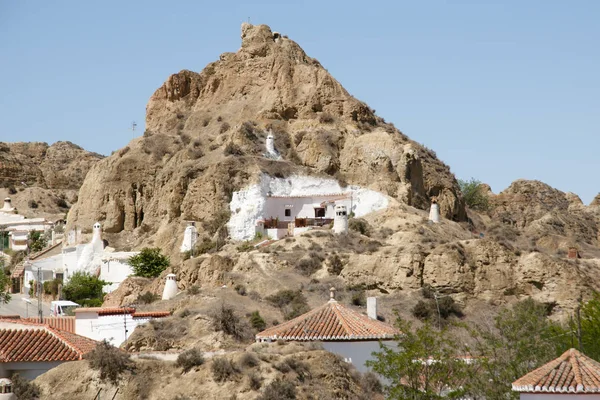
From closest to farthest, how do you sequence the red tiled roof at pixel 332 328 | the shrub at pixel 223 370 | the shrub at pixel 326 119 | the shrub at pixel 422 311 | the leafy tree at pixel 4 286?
1. the shrub at pixel 223 370
2. the red tiled roof at pixel 332 328
3. the shrub at pixel 422 311
4. the leafy tree at pixel 4 286
5. the shrub at pixel 326 119

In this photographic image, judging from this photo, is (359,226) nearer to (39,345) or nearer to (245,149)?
(245,149)

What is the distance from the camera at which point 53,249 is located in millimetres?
83000

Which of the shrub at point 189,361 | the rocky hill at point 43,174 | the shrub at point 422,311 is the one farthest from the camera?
the rocky hill at point 43,174

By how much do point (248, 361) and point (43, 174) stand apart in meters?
105

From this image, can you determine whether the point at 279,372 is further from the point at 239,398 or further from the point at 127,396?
the point at 127,396

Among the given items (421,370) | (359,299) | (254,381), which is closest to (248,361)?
(254,381)

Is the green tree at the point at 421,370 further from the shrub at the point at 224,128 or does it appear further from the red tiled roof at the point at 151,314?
the shrub at the point at 224,128

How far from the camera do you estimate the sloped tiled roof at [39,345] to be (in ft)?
122

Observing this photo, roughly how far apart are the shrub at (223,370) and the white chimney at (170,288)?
23983 mm

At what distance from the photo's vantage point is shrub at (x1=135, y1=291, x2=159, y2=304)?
59.5m

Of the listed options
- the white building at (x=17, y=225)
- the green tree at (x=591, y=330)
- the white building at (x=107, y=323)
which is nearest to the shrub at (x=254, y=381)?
the green tree at (x=591, y=330)

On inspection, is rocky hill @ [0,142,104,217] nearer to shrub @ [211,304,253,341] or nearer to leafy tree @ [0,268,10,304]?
leafy tree @ [0,268,10,304]

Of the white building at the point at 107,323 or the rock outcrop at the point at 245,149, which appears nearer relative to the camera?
the white building at the point at 107,323

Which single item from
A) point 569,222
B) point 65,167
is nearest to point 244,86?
point 569,222
